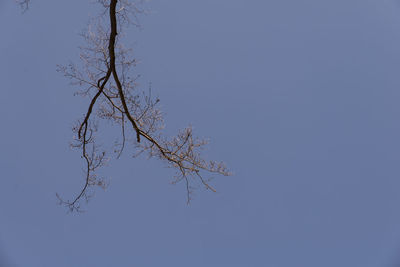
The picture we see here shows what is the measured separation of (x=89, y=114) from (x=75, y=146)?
898 millimetres

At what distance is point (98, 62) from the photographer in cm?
649

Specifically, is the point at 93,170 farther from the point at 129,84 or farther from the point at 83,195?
the point at 129,84

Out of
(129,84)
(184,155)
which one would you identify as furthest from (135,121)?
(184,155)

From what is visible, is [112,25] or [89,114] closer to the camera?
[112,25]

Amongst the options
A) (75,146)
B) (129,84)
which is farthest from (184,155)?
Result: (75,146)

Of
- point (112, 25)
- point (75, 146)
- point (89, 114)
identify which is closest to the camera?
point (112, 25)

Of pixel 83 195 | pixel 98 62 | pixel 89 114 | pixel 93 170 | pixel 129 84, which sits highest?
pixel 98 62

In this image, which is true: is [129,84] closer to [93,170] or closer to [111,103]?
[111,103]

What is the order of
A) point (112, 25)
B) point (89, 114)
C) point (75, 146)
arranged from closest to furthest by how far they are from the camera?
point (112, 25)
point (89, 114)
point (75, 146)

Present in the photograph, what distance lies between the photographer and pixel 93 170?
6.76 metres

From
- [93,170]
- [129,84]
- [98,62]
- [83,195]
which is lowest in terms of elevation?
[83,195]

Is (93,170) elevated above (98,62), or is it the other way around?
(98,62)

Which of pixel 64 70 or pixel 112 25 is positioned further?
pixel 64 70

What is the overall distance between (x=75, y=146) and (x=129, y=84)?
1781 millimetres
